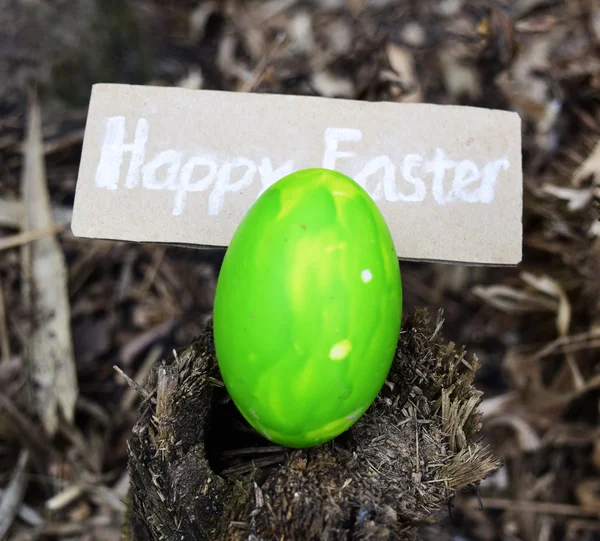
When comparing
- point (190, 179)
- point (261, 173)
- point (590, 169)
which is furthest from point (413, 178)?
point (590, 169)

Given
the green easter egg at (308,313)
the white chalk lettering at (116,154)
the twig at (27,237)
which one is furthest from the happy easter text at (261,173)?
the twig at (27,237)

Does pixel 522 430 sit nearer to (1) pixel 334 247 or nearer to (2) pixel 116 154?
(1) pixel 334 247

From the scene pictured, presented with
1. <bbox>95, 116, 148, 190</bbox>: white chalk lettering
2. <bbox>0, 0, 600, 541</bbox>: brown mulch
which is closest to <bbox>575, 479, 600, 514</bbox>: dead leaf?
<bbox>0, 0, 600, 541</bbox>: brown mulch

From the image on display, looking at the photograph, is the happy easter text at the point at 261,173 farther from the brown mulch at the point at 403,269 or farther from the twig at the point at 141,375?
the twig at the point at 141,375

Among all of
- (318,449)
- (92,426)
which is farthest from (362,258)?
(92,426)

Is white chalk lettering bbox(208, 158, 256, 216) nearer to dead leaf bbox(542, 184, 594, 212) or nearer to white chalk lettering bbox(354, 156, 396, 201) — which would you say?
white chalk lettering bbox(354, 156, 396, 201)

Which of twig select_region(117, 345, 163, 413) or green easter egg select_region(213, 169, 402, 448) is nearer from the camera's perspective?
green easter egg select_region(213, 169, 402, 448)
